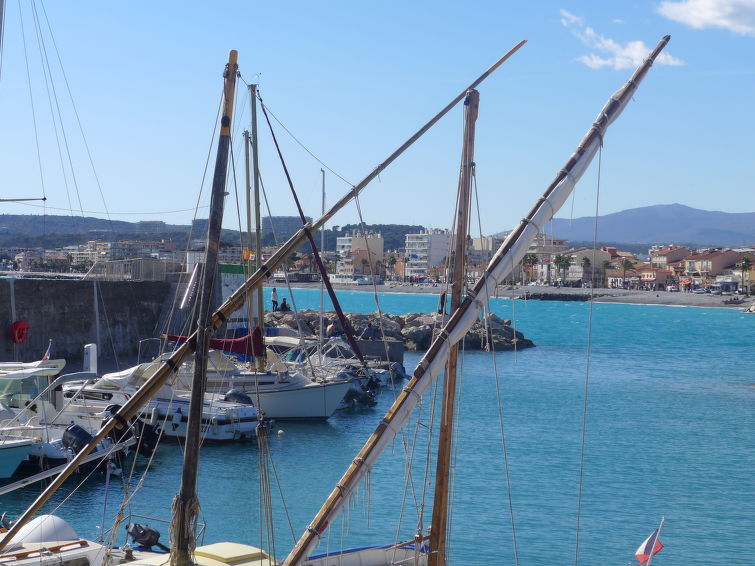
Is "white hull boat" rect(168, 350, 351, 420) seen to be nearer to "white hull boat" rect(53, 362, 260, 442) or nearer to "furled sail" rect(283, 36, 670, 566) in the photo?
"white hull boat" rect(53, 362, 260, 442)

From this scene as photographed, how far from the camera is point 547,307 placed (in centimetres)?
17462

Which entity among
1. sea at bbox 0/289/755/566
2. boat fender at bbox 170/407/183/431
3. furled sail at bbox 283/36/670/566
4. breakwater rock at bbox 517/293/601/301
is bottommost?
sea at bbox 0/289/755/566

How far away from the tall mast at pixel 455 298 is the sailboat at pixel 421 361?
0.06m

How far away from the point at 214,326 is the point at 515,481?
63.6 ft

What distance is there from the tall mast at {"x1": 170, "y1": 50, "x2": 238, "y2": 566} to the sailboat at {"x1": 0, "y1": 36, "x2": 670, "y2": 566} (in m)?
0.01

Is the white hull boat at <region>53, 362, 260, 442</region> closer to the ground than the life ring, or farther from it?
closer to the ground

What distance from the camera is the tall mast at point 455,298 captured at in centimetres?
1141

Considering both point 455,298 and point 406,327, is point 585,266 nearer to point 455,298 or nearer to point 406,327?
point 406,327

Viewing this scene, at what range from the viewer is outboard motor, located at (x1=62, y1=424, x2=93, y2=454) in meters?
24.0

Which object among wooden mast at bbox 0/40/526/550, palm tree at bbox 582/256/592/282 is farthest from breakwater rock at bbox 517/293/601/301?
wooden mast at bbox 0/40/526/550

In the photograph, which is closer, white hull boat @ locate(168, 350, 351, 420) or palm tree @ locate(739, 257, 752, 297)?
white hull boat @ locate(168, 350, 351, 420)

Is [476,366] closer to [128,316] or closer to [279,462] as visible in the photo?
[128,316]

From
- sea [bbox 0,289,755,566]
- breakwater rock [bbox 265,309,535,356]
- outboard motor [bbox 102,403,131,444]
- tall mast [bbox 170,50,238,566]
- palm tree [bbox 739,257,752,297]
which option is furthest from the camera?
palm tree [bbox 739,257,752,297]

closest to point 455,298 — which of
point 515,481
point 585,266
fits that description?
point 515,481
